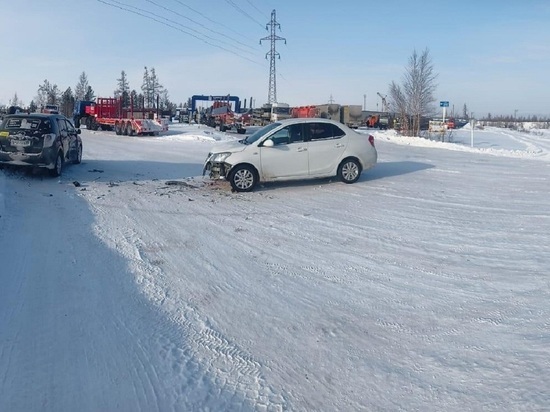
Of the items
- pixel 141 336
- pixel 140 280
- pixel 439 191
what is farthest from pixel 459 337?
pixel 439 191

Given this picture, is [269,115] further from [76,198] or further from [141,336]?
[141,336]

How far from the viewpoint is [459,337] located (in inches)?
205

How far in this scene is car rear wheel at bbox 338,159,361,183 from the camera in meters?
14.1

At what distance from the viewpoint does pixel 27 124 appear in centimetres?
1424

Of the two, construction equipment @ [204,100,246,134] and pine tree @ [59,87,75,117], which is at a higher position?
pine tree @ [59,87,75,117]

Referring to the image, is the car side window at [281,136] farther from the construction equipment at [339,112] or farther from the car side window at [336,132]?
the construction equipment at [339,112]

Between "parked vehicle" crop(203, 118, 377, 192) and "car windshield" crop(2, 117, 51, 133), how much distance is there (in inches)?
180

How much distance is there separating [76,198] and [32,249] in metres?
4.26

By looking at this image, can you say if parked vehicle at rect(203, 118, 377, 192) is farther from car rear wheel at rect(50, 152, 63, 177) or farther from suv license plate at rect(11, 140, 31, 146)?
suv license plate at rect(11, 140, 31, 146)

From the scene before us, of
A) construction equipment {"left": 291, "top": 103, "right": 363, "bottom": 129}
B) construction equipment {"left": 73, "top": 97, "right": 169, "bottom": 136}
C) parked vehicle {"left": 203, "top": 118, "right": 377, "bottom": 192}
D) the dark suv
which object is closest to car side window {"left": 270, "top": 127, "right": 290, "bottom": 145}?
parked vehicle {"left": 203, "top": 118, "right": 377, "bottom": 192}

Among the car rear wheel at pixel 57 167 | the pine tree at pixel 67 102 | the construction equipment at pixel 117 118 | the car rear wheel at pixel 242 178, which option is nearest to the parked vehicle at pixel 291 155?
the car rear wheel at pixel 242 178

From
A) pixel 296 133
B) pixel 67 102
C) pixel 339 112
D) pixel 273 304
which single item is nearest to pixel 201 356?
pixel 273 304

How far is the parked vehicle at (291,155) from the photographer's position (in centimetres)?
1313

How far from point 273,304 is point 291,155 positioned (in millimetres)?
7762
